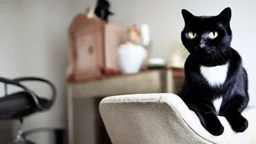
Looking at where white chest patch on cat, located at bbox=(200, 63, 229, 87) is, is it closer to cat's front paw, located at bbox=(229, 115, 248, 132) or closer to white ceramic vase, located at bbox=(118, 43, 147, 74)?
cat's front paw, located at bbox=(229, 115, 248, 132)

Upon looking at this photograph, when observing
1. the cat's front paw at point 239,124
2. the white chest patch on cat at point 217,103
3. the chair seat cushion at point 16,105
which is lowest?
the chair seat cushion at point 16,105

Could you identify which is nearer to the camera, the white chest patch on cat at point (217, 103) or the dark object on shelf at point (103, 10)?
the white chest patch on cat at point (217, 103)

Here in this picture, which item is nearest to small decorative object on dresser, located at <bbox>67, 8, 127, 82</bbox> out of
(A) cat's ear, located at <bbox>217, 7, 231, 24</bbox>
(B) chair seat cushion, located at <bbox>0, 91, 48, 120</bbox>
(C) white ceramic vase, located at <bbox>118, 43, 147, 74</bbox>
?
(C) white ceramic vase, located at <bbox>118, 43, 147, 74</bbox>

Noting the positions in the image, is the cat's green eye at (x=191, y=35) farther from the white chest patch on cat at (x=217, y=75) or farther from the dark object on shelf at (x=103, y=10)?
the dark object on shelf at (x=103, y=10)

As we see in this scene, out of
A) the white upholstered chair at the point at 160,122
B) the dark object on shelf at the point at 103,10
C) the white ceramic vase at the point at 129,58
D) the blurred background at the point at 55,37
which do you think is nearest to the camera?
the white upholstered chair at the point at 160,122

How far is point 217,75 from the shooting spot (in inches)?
34.7

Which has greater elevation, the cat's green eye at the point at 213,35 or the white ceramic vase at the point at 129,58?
the cat's green eye at the point at 213,35

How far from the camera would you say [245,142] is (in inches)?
35.2

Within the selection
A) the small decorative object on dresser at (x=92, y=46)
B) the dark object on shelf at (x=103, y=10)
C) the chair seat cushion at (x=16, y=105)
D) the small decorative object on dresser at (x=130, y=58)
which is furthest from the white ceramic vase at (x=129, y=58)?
the chair seat cushion at (x=16, y=105)

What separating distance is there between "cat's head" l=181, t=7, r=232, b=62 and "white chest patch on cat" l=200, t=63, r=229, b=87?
43 millimetres

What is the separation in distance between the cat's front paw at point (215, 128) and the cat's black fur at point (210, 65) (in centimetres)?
3

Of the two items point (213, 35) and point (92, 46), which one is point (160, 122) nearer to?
point (213, 35)

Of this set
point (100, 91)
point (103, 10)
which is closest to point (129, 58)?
point (100, 91)

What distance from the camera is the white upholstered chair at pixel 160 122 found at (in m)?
0.74
